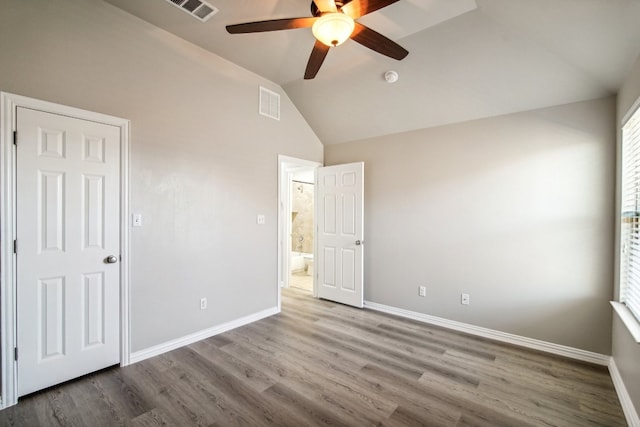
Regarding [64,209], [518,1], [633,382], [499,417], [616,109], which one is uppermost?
[518,1]

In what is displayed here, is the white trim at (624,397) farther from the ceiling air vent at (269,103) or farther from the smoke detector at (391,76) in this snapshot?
the ceiling air vent at (269,103)

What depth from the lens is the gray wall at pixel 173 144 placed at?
2.26 metres

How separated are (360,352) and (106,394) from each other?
7.03ft

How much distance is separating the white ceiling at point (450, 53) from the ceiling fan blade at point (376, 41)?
0.52 metres

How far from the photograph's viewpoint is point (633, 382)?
200 centimetres

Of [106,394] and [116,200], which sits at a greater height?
[116,200]

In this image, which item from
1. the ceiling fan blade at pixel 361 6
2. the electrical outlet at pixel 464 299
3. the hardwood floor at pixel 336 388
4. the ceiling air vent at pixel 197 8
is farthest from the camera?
the electrical outlet at pixel 464 299

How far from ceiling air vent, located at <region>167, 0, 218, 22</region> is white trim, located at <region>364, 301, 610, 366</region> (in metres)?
3.92

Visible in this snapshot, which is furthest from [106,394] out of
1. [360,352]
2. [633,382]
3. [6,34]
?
[633,382]

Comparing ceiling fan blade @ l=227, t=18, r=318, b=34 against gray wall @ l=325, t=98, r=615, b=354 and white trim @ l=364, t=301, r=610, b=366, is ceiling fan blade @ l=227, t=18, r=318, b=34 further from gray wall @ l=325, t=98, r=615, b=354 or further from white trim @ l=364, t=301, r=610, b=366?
white trim @ l=364, t=301, r=610, b=366

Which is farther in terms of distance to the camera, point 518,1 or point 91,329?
point 91,329

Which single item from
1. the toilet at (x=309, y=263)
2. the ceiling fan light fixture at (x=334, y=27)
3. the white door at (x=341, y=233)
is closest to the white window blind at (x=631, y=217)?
the ceiling fan light fixture at (x=334, y=27)

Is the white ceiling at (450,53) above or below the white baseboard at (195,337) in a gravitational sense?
above

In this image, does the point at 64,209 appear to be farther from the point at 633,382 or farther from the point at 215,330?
the point at 633,382
